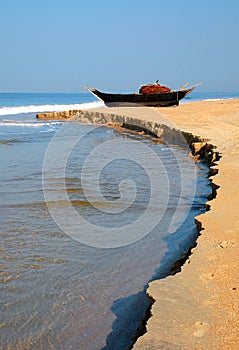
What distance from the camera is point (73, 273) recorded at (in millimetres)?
3145

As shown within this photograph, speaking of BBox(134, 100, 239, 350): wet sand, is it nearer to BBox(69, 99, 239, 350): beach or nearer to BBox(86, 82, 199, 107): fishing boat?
BBox(69, 99, 239, 350): beach

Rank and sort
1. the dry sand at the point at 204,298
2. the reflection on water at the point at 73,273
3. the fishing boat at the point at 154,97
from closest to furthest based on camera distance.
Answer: the dry sand at the point at 204,298
the reflection on water at the point at 73,273
the fishing boat at the point at 154,97

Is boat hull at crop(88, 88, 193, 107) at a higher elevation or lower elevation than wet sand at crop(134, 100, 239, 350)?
lower

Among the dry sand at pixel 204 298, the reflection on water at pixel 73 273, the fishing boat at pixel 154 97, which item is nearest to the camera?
the dry sand at pixel 204 298

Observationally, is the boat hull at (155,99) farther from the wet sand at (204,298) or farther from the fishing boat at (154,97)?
the wet sand at (204,298)

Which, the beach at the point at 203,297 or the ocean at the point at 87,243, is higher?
the beach at the point at 203,297

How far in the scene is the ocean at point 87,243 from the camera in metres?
2.47

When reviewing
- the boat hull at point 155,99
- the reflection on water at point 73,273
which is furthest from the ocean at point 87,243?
Result: the boat hull at point 155,99

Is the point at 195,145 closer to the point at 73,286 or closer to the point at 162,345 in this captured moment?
the point at 73,286

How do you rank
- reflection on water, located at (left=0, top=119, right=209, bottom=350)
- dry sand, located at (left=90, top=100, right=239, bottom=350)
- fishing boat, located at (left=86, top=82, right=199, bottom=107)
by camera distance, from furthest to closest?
1. fishing boat, located at (left=86, top=82, right=199, bottom=107)
2. reflection on water, located at (left=0, top=119, right=209, bottom=350)
3. dry sand, located at (left=90, top=100, right=239, bottom=350)

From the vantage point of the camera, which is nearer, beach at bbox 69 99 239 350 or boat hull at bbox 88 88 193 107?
beach at bbox 69 99 239 350

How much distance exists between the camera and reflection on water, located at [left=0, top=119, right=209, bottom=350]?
2.39m

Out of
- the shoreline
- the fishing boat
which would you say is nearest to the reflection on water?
the shoreline

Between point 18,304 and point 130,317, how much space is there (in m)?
0.72
